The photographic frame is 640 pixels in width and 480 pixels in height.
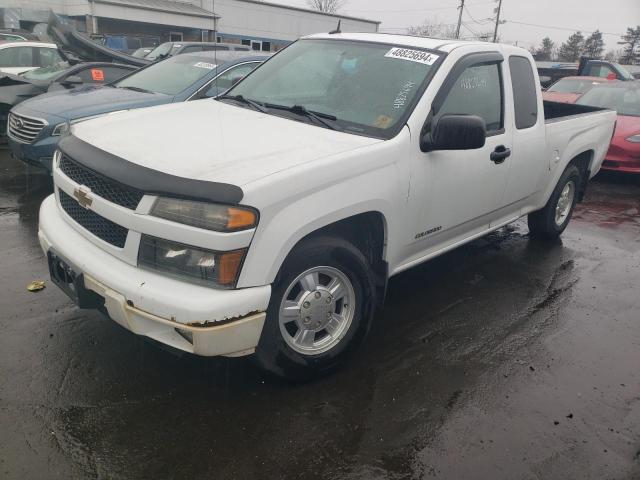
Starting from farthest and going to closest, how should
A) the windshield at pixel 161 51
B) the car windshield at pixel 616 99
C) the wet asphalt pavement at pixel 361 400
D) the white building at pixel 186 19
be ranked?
the white building at pixel 186 19, the windshield at pixel 161 51, the car windshield at pixel 616 99, the wet asphalt pavement at pixel 361 400

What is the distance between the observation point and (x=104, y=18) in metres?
32.7

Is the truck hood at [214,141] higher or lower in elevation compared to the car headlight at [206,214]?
higher

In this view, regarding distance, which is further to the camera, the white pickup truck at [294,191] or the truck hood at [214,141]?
the truck hood at [214,141]

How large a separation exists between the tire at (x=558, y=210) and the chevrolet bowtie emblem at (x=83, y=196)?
4290 mm

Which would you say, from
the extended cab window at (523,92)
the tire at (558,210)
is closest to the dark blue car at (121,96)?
the extended cab window at (523,92)

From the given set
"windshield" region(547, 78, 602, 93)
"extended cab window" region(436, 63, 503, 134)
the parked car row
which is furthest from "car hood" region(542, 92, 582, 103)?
"extended cab window" region(436, 63, 503, 134)

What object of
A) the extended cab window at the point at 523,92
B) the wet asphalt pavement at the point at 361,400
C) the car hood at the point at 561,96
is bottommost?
the wet asphalt pavement at the point at 361,400

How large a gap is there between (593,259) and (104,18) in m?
34.3

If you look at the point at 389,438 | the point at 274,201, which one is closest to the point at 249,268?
the point at 274,201

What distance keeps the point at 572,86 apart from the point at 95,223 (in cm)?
1246

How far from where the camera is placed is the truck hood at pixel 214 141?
8.51 ft

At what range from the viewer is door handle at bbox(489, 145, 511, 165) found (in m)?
3.88

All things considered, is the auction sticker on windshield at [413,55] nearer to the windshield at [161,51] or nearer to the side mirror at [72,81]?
the side mirror at [72,81]

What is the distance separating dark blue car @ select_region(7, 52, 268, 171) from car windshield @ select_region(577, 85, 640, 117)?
6.43 meters
